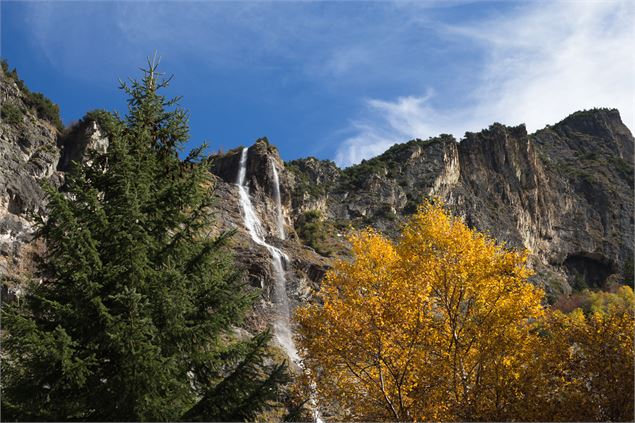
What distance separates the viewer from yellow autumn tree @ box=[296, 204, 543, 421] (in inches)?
560

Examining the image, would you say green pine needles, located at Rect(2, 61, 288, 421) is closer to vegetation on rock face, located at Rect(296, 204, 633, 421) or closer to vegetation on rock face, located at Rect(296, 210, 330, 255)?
vegetation on rock face, located at Rect(296, 204, 633, 421)

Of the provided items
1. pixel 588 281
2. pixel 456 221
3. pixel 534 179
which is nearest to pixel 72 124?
pixel 456 221

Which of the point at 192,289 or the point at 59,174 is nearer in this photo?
the point at 192,289

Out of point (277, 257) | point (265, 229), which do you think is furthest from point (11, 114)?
point (277, 257)

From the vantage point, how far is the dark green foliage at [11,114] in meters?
53.2

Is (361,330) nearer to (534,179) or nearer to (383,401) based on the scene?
(383,401)

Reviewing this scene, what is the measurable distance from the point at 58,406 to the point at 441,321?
11.4 metres

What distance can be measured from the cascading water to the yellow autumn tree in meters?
17.7

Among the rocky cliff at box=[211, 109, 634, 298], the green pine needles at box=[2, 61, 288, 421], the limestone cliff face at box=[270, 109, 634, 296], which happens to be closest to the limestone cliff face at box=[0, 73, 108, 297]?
the rocky cliff at box=[211, 109, 634, 298]

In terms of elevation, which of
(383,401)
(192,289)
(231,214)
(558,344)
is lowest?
(383,401)

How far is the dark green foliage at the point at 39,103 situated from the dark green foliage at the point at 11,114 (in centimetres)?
588

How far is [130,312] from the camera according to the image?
30.4 ft

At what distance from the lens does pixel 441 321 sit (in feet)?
55.6

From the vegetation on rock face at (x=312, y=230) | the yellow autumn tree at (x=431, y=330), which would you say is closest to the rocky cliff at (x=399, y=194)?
the vegetation on rock face at (x=312, y=230)
